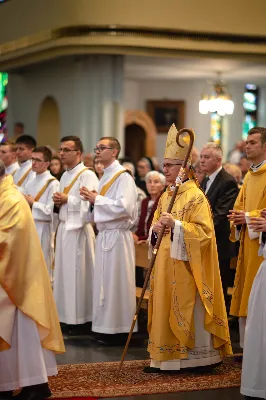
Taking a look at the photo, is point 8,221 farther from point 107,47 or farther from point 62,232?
point 107,47

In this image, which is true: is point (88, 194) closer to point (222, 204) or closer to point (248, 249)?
point (222, 204)

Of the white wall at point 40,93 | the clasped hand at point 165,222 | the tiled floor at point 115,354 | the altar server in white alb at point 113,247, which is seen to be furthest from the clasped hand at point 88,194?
the white wall at point 40,93

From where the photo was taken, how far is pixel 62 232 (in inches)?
354

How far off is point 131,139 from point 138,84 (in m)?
1.56

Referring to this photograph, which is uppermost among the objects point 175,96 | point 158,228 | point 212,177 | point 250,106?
point 175,96

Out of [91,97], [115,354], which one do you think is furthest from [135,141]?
[115,354]

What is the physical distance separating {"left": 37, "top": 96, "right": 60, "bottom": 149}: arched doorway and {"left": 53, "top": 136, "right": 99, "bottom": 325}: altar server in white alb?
10.9m

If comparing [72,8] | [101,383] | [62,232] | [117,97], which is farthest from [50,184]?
[117,97]

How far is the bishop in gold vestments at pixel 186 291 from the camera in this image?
6.79 metres

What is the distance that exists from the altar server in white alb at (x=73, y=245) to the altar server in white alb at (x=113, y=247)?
45cm

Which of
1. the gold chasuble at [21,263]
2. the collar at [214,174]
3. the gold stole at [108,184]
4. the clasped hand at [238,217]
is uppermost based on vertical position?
the collar at [214,174]

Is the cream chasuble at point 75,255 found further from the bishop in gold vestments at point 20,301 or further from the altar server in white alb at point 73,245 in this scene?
the bishop in gold vestments at point 20,301

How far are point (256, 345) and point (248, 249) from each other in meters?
1.60

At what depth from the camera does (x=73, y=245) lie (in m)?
8.89
